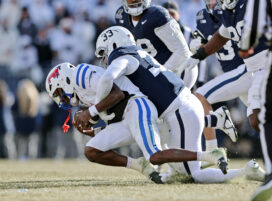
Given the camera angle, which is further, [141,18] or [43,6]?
[43,6]

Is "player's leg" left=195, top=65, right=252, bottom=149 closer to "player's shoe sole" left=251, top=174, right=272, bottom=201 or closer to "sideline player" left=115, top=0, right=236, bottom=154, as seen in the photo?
"sideline player" left=115, top=0, right=236, bottom=154

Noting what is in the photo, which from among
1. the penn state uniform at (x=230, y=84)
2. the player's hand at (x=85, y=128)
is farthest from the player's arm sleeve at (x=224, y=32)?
the player's hand at (x=85, y=128)

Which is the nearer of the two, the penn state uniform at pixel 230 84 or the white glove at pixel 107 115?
the white glove at pixel 107 115

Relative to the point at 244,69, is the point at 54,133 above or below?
below

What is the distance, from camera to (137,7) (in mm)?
7512

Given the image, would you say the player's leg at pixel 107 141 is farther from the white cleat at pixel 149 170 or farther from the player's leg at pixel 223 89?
the player's leg at pixel 223 89

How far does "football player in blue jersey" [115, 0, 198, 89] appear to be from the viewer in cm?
750

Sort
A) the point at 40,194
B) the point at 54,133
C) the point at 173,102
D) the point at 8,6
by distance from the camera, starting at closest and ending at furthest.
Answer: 1. the point at 40,194
2. the point at 173,102
3. the point at 54,133
4. the point at 8,6

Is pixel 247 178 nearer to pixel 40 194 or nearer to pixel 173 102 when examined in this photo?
pixel 173 102

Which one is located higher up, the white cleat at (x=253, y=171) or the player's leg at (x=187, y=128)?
the player's leg at (x=187, y=128)

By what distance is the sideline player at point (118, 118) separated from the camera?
5926 mm

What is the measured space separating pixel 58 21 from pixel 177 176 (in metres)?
9.32

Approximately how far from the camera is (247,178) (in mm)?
6258

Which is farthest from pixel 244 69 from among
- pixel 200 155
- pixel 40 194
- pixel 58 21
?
pixel 58 21
